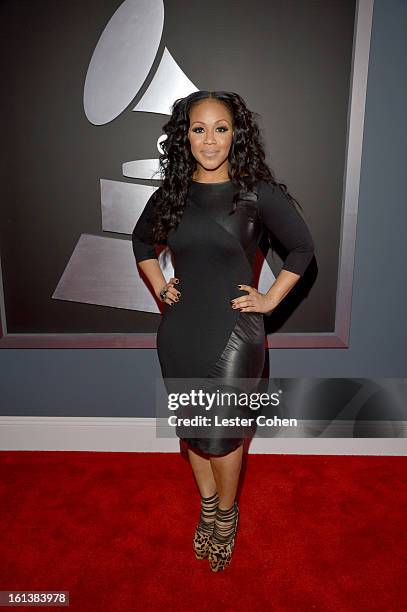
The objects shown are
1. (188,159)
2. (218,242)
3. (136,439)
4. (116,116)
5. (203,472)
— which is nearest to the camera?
(218,242)

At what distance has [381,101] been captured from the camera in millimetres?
2113

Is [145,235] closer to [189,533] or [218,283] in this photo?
[218,283]

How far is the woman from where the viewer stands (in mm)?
1711

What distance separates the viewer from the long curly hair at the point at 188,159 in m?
1.73

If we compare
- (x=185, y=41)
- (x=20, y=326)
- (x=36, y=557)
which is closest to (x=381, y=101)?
(x=185, y=41)

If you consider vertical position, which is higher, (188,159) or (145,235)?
(188,159)

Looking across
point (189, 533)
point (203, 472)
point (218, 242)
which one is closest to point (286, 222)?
point (218, 242)

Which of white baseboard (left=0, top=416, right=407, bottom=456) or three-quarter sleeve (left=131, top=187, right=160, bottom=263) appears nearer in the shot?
three-quarter sleeve (left=131, top=187, right=160, bottom=263)

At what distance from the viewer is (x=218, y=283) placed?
5.67 ft

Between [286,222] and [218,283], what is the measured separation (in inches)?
14.1

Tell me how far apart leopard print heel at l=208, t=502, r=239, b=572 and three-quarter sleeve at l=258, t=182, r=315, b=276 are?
3.37ft

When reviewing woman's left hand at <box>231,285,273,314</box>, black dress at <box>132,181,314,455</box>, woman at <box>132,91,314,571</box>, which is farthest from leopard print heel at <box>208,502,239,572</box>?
woman's left hand at <box>231,285,273,314</box>

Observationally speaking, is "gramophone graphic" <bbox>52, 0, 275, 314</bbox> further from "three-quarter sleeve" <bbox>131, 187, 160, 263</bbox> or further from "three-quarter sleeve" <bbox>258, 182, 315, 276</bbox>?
"three-quarter sleeve" <bbox>258, 182, 315, 276</bbox>

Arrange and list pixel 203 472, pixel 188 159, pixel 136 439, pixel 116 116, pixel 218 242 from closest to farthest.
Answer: pixel 218 242, pixel 188 159, pixel 203 472, pixel 116 116, pixel 136 439
